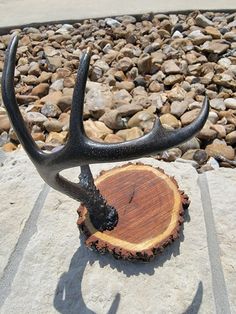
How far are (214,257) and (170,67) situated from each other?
4.01 ft

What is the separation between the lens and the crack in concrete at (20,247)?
3.90ft

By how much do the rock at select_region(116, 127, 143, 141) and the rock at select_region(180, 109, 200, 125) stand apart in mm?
201

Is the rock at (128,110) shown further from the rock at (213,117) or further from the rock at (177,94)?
the rock at (213,117)

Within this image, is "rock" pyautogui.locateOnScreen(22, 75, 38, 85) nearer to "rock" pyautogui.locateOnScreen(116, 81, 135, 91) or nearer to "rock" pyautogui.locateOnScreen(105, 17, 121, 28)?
"rock" pyautogui.locateOnScreen(116, 81, 135, 91)

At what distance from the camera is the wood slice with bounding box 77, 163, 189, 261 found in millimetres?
1188

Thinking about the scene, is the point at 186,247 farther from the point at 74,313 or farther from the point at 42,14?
the point at 42,14

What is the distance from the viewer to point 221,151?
170 centimetres

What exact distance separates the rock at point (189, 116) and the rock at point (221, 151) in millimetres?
180

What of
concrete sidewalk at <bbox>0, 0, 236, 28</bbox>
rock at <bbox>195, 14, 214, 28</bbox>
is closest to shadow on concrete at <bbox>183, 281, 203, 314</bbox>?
rock at <bbox>195, 14, 214, 28</bbox>

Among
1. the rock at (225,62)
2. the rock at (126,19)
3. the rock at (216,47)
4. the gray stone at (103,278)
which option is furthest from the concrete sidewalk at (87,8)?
the gray stone at (103,278)

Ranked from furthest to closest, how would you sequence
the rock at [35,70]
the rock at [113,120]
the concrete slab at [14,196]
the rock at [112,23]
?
the rock at [112,23], the rock at [35,70], the rock at [113,120], the concrete slab at [14,196]

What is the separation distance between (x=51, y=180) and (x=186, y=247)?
44 centimetres

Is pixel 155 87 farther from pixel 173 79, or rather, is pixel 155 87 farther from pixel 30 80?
pixel 30 80

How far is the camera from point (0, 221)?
4.48 ft
